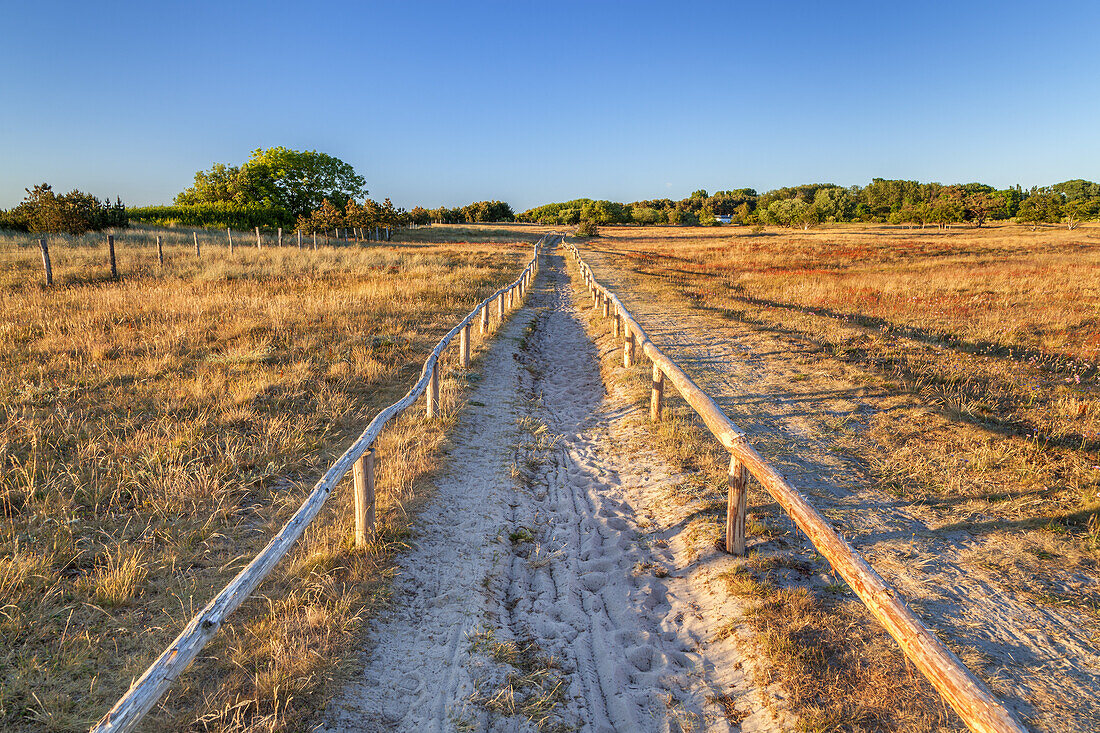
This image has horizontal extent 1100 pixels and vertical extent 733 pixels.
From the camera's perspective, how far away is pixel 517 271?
2720 centimetres

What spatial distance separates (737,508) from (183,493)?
492cm

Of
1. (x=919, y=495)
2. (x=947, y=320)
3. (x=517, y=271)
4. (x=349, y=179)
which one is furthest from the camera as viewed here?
(x=349, y=179)

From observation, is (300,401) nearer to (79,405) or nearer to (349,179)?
(79,405)

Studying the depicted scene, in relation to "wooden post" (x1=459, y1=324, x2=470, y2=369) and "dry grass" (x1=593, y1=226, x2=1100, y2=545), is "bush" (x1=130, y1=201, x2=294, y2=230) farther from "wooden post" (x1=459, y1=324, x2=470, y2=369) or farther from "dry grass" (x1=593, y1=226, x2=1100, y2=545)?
"wooden post" (x1=459, y1=324, x2=470, y2=369)

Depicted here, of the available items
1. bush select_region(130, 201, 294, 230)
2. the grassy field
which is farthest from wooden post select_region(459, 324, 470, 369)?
bush select_region(130, 201, 294, 230)

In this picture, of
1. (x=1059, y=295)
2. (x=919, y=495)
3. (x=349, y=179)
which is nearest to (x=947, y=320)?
(x=1059, y=295)

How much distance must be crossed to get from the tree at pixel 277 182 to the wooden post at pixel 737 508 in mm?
57246

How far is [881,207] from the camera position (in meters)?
97.0

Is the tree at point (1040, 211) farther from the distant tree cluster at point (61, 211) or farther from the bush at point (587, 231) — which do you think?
the distant tree cluster at point (61, 211)

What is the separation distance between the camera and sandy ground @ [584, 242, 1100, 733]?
3074mm

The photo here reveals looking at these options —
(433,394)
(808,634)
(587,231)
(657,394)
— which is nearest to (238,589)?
(808,634)

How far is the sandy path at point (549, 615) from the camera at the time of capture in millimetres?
3176

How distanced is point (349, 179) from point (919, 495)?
73.7 metres

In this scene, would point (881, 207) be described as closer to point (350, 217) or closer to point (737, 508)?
point (350, 217)
